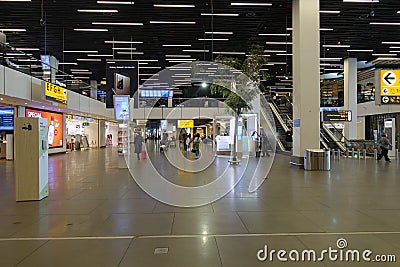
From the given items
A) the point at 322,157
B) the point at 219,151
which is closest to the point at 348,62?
the point at 219,151

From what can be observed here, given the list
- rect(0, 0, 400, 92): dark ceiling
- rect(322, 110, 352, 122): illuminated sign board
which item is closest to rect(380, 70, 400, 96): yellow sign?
rect(0, 0, 400, 92): dark ceiling

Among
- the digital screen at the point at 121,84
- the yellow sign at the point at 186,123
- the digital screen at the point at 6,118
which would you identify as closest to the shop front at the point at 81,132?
the digital screen at the point at 6,118

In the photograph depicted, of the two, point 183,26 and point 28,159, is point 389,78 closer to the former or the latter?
point 183,26

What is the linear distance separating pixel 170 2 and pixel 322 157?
8350mm

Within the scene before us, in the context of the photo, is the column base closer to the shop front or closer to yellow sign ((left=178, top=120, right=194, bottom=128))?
the shop front

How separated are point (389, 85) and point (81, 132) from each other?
29189 mm

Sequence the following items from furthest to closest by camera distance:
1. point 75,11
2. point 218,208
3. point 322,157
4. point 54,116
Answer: point 54,116, point 75,11, point 322,157, point 218,208

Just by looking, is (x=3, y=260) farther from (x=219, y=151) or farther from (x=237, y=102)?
(x=219, y=151)

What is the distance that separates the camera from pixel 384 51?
24.1m

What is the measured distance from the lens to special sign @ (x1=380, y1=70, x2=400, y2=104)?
607 inches

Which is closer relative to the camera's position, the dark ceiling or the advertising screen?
the dark ceiling

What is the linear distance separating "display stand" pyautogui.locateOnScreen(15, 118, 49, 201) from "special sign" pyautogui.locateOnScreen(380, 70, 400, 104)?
13523mm

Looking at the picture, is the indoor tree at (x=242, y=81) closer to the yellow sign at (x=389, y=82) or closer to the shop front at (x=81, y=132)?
the yellow sign at (x=389, y=82)

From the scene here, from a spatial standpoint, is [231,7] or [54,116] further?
[54,116]
